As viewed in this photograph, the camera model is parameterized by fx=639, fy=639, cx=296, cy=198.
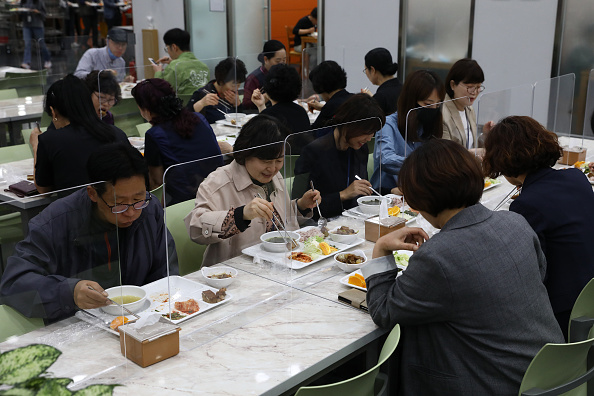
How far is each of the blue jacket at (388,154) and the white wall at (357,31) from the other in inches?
141

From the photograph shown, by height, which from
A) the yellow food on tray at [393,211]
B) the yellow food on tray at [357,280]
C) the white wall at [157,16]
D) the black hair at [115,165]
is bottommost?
the yellow food on tray at [357,280]

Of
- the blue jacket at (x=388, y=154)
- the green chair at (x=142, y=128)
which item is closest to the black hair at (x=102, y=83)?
the green chair at (x=142, y=128)

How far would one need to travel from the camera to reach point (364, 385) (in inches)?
66.4

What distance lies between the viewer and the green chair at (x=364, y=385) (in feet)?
5.05

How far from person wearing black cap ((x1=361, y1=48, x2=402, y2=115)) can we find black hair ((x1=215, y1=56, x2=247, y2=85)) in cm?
117

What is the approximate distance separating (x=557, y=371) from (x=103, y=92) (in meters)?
3.91

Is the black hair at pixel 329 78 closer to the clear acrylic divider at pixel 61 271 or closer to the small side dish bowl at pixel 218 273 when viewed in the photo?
the small side dish bowl at pixel 218 273

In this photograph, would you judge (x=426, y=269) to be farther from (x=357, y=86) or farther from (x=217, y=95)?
(x=357, y=86)

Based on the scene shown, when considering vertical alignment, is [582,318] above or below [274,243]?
below

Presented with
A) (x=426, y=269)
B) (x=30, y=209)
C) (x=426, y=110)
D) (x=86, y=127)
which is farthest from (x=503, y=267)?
(x=86, y=127)

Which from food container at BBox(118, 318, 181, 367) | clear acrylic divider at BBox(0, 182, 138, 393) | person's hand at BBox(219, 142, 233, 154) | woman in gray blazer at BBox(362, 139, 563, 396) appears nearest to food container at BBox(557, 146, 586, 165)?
person's hand at BBox(219, 142, 233, 154)

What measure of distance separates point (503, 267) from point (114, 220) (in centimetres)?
108

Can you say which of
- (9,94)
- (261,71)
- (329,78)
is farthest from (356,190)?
(9,94)

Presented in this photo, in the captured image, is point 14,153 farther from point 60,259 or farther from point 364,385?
point 364,385
